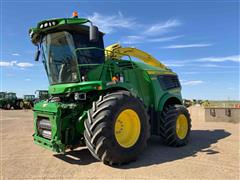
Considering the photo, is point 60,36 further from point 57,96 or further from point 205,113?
point 205,113

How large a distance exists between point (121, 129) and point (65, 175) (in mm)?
1524

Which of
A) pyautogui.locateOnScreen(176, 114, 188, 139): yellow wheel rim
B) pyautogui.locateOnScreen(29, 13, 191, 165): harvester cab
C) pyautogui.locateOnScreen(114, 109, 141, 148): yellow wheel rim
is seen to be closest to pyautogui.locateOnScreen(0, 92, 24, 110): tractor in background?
pyautogui.locateOnScreen(29, 13, 191, 165): harvester cab

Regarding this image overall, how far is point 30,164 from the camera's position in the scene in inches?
214

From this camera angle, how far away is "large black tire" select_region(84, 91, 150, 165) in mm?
4910

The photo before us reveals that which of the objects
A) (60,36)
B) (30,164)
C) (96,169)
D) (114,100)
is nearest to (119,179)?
(96,169)

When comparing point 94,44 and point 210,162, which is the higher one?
point 94,44

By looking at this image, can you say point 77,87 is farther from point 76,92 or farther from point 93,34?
point 93,34

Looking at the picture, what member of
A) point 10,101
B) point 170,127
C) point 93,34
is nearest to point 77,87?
point 93,34

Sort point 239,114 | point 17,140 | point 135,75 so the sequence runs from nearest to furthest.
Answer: point 135,75, point 17,140, point 239,114

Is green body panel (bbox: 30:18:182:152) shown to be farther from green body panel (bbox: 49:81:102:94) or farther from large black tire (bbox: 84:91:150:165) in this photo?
large black tire (bbox: 84:91:150:165)

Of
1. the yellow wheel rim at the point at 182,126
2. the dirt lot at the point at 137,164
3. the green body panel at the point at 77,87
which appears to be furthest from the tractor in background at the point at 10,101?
the yellow wheel rim at the point at 182,126

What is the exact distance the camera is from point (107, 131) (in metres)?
4.93

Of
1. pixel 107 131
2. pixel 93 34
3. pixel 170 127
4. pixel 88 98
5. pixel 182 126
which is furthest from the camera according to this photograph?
pixel 182 126

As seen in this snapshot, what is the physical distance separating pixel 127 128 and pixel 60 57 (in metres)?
2.33
